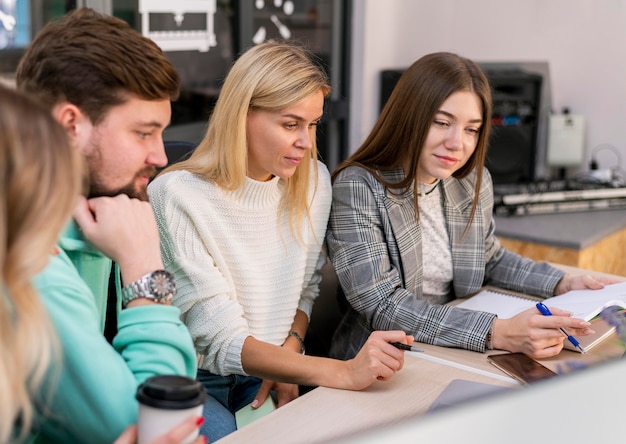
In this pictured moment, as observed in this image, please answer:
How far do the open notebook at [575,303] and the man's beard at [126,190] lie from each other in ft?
2.56

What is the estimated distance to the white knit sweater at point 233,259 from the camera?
1.40 metres

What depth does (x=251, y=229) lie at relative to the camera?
152 centimetres

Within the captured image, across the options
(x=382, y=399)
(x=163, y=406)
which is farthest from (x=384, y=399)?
(x=163, y=406)

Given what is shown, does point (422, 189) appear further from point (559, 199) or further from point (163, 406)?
point (559, 199)

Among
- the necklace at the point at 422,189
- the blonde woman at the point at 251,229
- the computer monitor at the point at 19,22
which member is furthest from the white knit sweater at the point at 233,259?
the computer monitor at the point at 19,22

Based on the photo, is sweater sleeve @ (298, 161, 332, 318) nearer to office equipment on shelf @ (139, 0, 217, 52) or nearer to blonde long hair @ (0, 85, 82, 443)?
blonde long hair @ (0, 85, 82, 443)

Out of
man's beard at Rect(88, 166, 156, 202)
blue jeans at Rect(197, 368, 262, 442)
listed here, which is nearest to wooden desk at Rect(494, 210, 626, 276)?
blue jeans at Rect(197, 368, 262, 442)

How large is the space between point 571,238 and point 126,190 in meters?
1.70

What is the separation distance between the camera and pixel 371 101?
3.36 m

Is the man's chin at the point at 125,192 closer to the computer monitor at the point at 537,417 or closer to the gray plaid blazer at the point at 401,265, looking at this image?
the gray plaid blazer at the point at 401,265

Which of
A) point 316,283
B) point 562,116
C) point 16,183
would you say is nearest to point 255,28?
point 562,116

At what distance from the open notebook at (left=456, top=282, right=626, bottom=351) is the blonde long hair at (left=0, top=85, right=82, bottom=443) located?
102 cm

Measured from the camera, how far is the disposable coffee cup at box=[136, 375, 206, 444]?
0.81m

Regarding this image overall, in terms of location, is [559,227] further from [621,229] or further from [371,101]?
[371,101]
